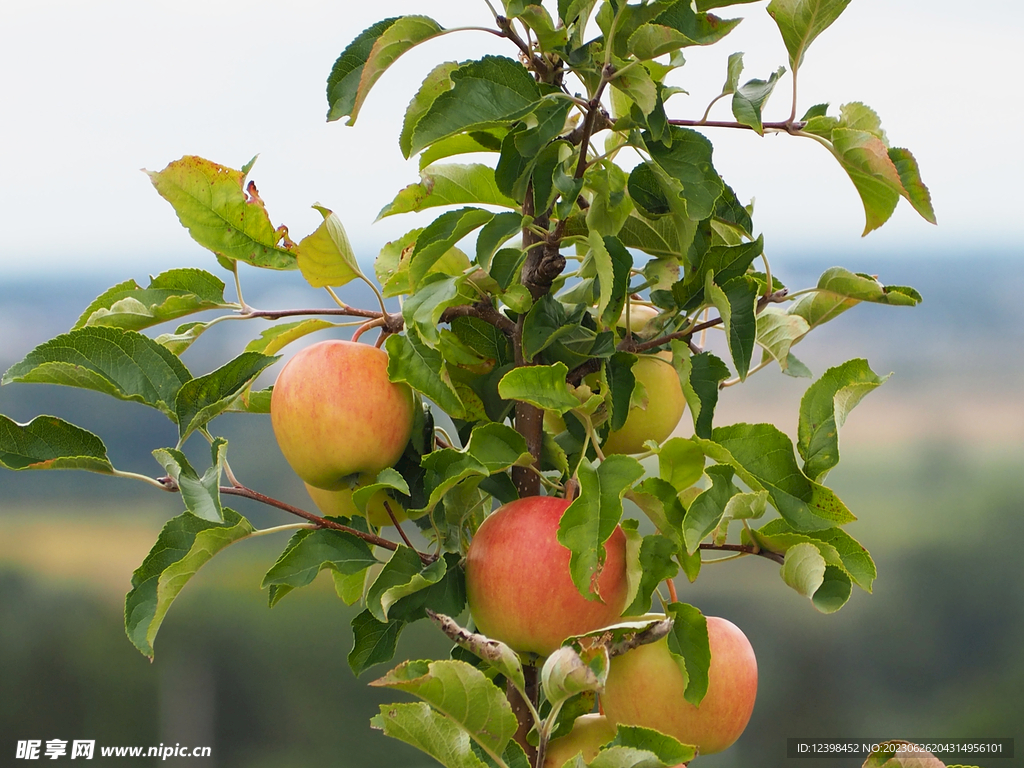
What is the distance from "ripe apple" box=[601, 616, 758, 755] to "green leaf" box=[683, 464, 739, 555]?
120 millimetres

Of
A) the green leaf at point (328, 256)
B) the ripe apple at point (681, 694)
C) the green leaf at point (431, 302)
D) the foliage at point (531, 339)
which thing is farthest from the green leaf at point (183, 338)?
the ripe apple at point (681, 694)

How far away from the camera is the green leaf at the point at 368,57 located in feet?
2.41

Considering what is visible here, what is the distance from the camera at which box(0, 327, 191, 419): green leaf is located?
28.7 inches

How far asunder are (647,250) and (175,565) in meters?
0.47

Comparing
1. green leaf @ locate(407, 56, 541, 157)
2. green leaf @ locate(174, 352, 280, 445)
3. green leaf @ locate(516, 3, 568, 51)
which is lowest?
green leaf @ locate(174, 352, 280, 445)

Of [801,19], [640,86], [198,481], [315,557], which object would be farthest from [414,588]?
[801,19]

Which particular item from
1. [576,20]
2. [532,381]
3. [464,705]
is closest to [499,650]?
[464,705]

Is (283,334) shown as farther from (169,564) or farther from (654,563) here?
(654,563)

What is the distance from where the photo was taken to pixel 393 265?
0.89 m

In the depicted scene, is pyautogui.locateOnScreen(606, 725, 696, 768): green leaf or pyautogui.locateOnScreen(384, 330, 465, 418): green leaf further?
pyautogui.locateOnScreen(384, 330, 465, 418): green leaf

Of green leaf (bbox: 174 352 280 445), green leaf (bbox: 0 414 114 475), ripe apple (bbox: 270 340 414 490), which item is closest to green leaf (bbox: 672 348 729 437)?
ripe apple (bbox: 270 340 414 490)

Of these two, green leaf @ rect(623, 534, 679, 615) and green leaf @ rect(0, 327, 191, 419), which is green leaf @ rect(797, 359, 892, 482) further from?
A: green leaf @ rect(0, 327, 191, 419)

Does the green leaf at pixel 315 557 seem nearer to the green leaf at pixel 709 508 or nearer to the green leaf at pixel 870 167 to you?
the green leaf at pixel 709 508

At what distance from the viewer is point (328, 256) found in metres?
0.79
